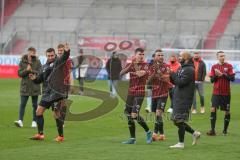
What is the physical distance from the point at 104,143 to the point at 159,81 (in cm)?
193

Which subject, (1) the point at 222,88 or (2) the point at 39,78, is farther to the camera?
(1) the point at 222,88

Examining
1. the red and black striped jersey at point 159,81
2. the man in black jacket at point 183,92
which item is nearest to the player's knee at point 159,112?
the red and black striped jersey at point 159,81

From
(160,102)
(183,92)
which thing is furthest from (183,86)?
(160,102)

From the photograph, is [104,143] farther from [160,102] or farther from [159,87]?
[159,87]

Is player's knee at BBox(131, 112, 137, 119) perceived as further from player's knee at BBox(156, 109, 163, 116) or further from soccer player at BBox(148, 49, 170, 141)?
player's knee at BBox(156, 109, 163, 116)

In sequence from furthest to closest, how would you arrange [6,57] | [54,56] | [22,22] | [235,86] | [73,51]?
[22,22] → [73,51] → [6,57] → [235,86] → [54,56]

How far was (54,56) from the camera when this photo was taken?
49.8 ft

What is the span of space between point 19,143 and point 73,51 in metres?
32.2

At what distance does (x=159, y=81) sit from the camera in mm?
15398

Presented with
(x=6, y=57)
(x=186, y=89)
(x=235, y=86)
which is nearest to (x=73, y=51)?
(x=6, y=57)

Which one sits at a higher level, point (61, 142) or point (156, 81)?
point (156, 81)

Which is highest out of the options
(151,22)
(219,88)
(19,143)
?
(151,22)

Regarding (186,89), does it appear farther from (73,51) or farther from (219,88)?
(73,51)

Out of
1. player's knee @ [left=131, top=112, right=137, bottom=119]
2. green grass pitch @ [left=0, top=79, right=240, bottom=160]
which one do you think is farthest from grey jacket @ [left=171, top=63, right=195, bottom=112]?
player's knee @ [left=131, top=112, right=137, bottom=119]
